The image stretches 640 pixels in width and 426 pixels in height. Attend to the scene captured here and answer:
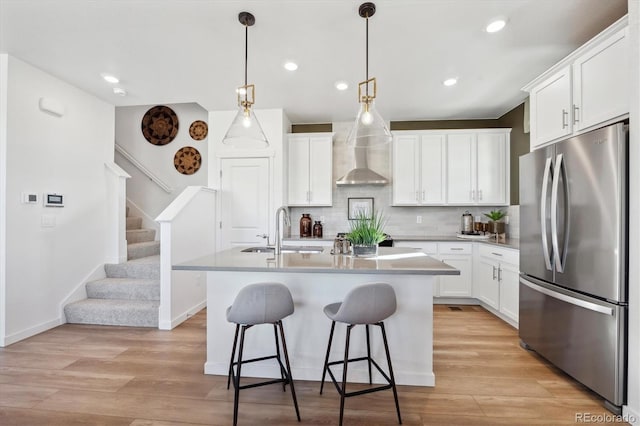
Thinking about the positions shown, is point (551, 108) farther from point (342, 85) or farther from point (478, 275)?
point (478, 275)

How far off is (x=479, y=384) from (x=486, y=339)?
0.95 meters

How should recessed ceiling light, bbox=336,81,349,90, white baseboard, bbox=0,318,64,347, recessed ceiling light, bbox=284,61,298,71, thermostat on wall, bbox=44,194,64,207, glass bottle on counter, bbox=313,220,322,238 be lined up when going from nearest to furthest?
1. white baseboard, bbox=0,318,64,347
2. recessed ceiling light, bbox=284,61,298,71
3. thermostat on wall, bbox=44,194,64,207
4. recessed ceiling light, bbox=336,81,349,90
5. glass bottle on counter, bbox=313,220,322,238

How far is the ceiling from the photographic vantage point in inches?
88.5

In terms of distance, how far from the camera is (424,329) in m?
2.24

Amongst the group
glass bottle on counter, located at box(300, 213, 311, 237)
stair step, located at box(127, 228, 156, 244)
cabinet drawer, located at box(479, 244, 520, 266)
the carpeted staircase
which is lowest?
the carpeted staircase

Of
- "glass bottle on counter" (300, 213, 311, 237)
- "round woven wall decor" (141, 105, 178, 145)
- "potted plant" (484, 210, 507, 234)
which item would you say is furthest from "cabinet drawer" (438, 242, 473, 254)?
"round woven wall decor" (141, 105, 178, 145)

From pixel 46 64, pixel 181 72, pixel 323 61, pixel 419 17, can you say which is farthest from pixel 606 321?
pixel 46 64

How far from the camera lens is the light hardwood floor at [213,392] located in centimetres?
190

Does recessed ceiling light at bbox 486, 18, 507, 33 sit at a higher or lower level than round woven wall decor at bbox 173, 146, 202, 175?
higher

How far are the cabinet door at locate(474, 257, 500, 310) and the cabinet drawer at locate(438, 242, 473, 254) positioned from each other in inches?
8.0

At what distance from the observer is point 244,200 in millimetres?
4453

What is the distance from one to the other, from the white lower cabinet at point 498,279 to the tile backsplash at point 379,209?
836 millimetres

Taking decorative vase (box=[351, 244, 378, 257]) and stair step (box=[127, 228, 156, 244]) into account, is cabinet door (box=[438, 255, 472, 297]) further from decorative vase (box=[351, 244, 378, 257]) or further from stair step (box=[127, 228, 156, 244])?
stair step (box=[127, 228, 156, 244])

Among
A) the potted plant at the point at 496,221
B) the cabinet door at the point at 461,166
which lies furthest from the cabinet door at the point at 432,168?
the potted plant at the point at 496,221
